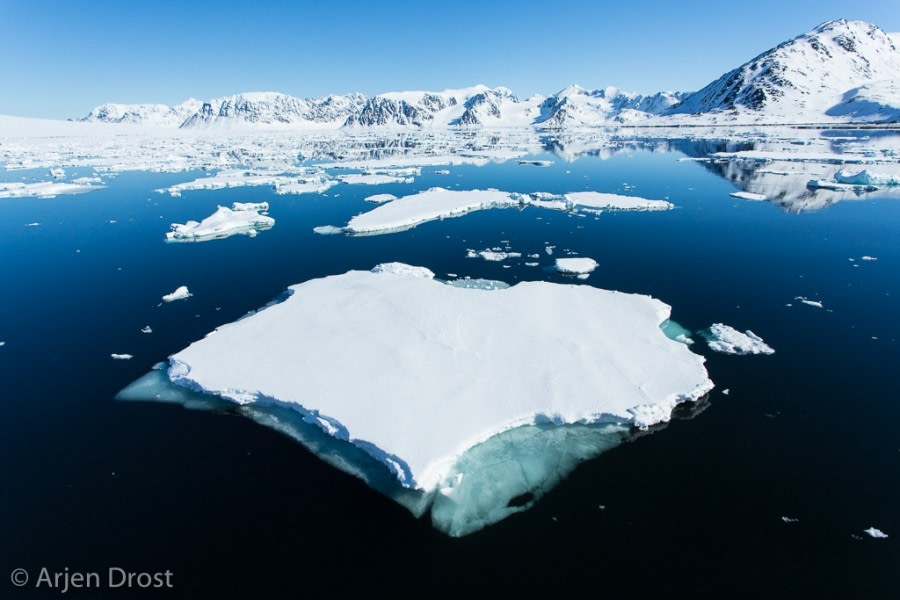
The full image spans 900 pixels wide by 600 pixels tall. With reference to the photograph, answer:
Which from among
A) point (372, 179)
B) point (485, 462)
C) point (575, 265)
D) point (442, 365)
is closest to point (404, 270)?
point (575, 265)

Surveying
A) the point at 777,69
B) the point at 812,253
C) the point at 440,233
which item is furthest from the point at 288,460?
the point at 777,69

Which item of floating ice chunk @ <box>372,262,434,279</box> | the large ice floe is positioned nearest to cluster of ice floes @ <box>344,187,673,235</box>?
floating ice chunk @ <box>372,262,434,279</box>

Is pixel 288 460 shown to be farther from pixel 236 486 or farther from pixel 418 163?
pixel 418 163

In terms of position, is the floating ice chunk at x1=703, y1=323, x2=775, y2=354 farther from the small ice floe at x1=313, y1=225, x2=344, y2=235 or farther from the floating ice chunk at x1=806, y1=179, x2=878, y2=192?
the floating ice chunk at x1=806, y1=179, x2=878, y2=192

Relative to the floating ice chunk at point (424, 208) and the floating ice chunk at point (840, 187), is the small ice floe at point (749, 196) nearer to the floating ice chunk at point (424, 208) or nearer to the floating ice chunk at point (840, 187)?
the floating ice chunk at point (840, 187)

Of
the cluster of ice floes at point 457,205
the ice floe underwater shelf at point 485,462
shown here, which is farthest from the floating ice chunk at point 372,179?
the ice floe underwater shelf at point 485,462

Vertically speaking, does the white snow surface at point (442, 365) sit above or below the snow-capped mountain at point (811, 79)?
below

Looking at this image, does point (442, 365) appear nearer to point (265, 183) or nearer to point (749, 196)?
point (749, 196)

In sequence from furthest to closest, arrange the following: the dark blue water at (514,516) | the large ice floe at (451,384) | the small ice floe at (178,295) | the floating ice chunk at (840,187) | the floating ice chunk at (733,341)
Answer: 1. the floating ice chunk at (840,187)
2. the small ice floe at (178,295)
3. the floating ice chunk at (733,341)
4. the large ice floe at (451,384)
5. the dark blue water at (514,516)
